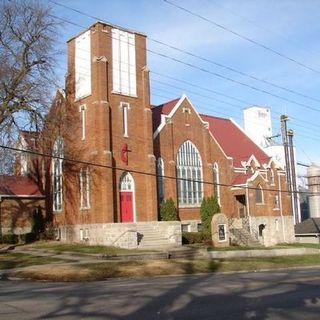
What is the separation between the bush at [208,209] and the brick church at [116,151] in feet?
2.02

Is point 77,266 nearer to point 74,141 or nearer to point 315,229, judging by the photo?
point 74,141

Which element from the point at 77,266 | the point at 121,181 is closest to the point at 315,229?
the point at 121,181

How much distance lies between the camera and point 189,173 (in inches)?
1754

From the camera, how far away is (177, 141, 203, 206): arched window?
4354 centimetres

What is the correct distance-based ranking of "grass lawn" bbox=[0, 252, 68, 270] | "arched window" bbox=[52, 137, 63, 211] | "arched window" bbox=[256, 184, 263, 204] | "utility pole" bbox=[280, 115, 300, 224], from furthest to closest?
"utility pole" bbox=[280, 115, 300, 224] < "arched window" bbox=[256, 184, 263, 204] < "arched window" bbox=[52, 137, 63, 211] < "grass lawn" bbox=[0, 252, 68, 270]

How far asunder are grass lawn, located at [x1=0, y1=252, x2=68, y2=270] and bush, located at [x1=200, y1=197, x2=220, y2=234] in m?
17.1

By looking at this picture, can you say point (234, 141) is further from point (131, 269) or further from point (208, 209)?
point (131, 269)

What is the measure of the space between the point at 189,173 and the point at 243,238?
23.3ft

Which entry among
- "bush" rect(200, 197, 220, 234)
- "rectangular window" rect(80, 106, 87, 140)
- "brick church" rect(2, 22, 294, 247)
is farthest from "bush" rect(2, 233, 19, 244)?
"bush" rect(200, 197, 220, 234)

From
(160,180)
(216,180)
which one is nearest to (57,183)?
(160,180)

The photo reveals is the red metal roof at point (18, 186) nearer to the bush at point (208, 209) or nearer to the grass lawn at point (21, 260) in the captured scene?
the grass lawn at point (21, 260)

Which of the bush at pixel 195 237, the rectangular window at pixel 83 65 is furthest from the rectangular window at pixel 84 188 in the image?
the bush at pixel 195 237

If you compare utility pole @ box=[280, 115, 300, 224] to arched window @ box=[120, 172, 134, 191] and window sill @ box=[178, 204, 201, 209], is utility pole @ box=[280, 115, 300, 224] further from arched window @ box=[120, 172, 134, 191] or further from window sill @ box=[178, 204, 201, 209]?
arched window @ box=[120, 172, 134, 191]

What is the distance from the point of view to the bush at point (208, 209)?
1703 inches
